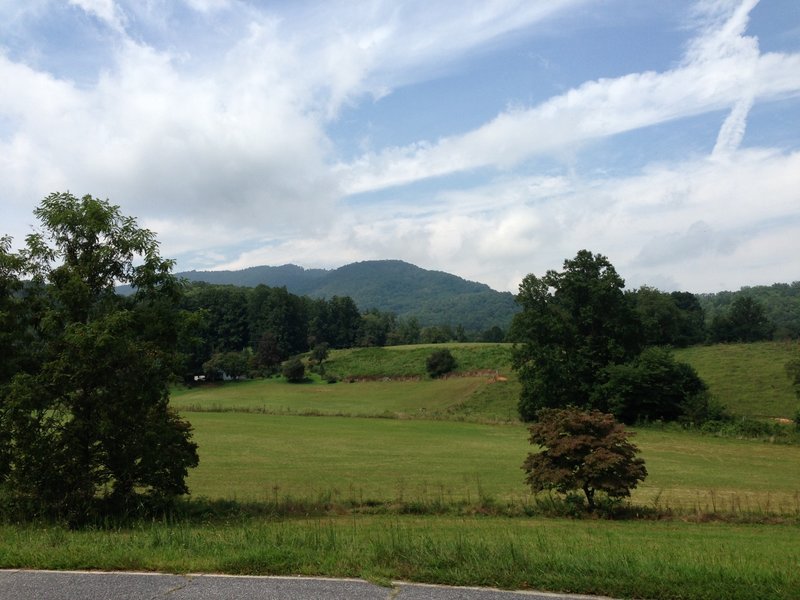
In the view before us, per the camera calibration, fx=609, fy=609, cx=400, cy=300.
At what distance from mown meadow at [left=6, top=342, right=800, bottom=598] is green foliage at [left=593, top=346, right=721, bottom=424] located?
8.83ft

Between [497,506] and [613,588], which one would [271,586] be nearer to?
[613,588]

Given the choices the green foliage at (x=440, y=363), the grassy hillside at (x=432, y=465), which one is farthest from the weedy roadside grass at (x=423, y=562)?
the green foliage at (x=440, y=363)

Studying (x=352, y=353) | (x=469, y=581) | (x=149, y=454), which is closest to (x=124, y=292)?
(x=149, y=454)

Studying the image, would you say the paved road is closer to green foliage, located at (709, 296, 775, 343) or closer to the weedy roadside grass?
the weedy roadside grass

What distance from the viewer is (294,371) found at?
321ft

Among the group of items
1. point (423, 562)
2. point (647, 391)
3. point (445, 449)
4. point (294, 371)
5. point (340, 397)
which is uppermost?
point (423, 562)

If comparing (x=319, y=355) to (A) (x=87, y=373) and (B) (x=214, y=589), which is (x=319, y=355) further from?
(B) (x=214, y=589)

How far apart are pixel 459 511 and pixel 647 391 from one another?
125ft

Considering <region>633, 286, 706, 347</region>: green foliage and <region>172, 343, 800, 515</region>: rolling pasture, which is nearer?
<region>172, 343, 800, 515</region>: rolling pasture

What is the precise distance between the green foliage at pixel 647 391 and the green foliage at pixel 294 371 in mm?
55728

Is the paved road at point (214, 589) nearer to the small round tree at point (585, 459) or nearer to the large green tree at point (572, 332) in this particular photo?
the small round tree at point (585, 459)

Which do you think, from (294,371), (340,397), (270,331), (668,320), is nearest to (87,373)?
(340,397)

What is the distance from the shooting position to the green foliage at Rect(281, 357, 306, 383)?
320ft

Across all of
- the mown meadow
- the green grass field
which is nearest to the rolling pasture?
Answer: the mown meadow
